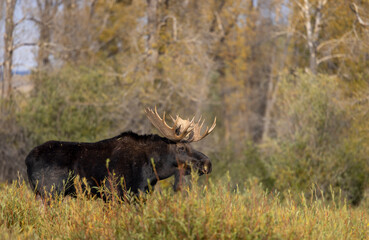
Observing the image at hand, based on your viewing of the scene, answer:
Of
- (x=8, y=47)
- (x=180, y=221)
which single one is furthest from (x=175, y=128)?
(x=8, y=47)

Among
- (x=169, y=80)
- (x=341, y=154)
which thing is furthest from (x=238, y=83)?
(x=341, y=154)

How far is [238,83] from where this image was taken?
124 ft

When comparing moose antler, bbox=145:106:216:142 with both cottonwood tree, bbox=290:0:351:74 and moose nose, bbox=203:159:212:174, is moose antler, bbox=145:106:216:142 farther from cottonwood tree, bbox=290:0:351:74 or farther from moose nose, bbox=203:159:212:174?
cottonwood tree, bbox=290:0:351:74

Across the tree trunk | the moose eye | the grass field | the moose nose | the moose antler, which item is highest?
the tree trunk

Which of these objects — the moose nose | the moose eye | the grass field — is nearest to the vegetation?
the grass field

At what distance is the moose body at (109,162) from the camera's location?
6.72 metres

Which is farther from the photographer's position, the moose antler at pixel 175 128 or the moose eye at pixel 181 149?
the moose eye at pixel 181 149

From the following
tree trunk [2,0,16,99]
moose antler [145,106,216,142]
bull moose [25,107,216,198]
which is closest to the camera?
bull moose [25,107,216,198]

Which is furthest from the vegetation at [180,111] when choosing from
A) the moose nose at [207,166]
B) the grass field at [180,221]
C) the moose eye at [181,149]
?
the moose eye at [181,149]

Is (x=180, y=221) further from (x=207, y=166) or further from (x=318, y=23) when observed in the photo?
(x=318, y=23)

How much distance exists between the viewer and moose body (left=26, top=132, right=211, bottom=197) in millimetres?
6723

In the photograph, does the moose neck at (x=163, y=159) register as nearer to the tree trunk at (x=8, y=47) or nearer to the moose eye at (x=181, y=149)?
the moose eye at (x=181, y=149)

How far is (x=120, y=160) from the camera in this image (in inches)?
268

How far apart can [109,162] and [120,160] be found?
17 centimetres
